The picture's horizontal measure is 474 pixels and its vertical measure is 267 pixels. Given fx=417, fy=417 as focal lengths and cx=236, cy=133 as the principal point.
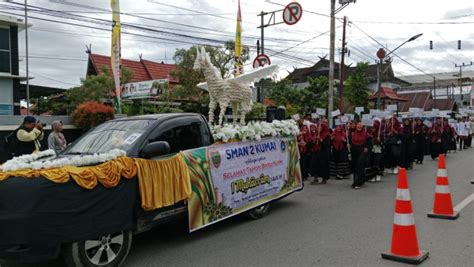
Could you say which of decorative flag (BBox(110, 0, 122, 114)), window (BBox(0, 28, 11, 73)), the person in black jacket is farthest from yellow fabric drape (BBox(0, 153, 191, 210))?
window (BBox(0, 28, 11, 73))

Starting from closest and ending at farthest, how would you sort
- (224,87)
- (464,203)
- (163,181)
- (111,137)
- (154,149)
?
(154,149)
(163,181)
(111,137)
(464,203)
(224,87)

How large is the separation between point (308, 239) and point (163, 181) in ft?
7.11

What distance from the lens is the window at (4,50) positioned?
21.6 m

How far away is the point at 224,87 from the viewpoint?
870 centimetres

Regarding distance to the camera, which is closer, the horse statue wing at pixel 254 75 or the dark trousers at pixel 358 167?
the horse statue wing at pixel 254 75

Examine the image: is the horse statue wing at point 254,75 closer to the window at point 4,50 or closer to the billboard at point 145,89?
the billboard at point 145,89

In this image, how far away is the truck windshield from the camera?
17.0 feet

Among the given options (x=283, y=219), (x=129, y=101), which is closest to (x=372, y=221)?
(x=283, y=219)

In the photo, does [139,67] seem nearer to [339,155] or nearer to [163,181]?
[339,155]

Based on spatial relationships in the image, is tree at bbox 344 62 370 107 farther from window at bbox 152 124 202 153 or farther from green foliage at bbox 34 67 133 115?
window at bbox 152 124 202 153

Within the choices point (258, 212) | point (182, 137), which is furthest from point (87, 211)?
point (258, 212)

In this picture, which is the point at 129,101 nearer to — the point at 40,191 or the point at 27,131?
the point at 27,131

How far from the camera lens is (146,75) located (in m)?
31.0

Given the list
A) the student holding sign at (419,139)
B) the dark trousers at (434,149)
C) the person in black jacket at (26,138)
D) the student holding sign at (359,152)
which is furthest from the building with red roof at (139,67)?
the person in black jacket at (26,138)
